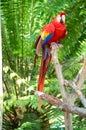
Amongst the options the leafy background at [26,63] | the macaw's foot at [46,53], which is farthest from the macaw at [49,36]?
the leafy background at [26,63]

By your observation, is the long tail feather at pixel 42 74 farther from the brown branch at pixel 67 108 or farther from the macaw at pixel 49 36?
the brown branch at pixel 67 108

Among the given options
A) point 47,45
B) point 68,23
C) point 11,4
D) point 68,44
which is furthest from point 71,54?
point 47,45

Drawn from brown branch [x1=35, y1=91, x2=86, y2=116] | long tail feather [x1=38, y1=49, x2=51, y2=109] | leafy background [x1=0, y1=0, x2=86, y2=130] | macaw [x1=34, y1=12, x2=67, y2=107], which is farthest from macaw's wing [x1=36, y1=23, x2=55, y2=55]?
leafy background [x1=0, y1=0, x2=86, y2=130]

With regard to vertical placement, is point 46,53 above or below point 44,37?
below

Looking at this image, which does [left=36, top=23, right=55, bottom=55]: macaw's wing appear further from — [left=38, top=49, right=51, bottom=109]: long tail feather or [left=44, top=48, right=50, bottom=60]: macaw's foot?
[left=38, top=49, right=51, bottom=109]: long tail feather

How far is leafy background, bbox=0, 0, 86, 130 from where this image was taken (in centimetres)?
A: 353

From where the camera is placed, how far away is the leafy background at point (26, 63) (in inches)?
139

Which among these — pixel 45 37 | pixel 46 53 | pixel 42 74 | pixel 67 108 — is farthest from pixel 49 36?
pixel 67 108

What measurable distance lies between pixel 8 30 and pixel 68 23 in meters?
0.72

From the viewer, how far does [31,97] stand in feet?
11.3

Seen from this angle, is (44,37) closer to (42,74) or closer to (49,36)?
(49,36)

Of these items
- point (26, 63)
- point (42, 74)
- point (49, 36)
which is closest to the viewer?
point (42, 74)

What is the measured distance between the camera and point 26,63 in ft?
13.2

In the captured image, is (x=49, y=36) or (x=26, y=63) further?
(x=26, y=63)
